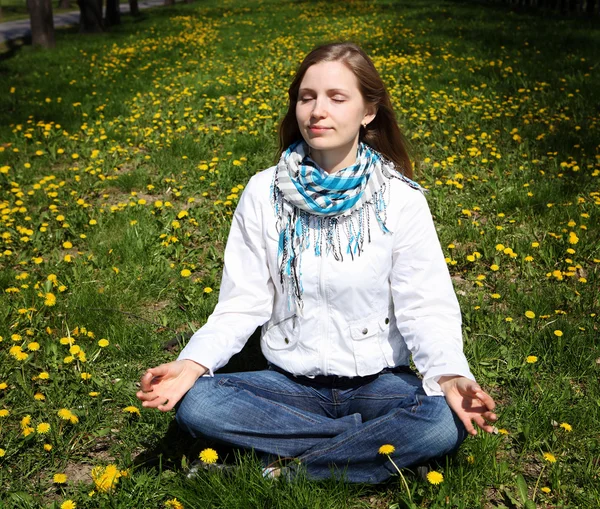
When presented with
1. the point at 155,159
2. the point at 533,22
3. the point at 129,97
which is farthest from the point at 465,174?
the point at 533,22

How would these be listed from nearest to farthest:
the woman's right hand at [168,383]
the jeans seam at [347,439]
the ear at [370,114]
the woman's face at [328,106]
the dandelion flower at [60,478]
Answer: the woman's right hand at [168,383] < the jeans seam at [347,439] < the dandelion flower at [60,478] < the woman's face at [328,106] < the ear at [370,114]

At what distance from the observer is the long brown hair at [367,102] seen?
2340mm

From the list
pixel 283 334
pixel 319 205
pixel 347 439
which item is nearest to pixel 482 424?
pixel 347 439

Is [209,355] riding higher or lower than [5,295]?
higher

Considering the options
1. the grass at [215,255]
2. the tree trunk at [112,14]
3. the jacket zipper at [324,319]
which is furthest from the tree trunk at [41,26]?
the jacket zipper at [324,319]

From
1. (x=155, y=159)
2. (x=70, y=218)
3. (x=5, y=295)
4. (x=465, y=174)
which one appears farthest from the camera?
(x=155, y=159)

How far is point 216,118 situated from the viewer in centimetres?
671

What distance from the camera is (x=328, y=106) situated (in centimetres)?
229

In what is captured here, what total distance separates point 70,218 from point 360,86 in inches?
109

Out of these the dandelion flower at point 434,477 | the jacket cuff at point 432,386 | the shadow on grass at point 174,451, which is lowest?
the shadow on grass at point 174,451

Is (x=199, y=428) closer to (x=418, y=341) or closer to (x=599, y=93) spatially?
(x=418, y=341)

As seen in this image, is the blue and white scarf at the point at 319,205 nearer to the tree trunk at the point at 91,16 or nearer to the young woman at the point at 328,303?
the young woman at the point at 328,303

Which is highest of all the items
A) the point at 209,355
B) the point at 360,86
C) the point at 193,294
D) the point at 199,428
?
the point at 360,86

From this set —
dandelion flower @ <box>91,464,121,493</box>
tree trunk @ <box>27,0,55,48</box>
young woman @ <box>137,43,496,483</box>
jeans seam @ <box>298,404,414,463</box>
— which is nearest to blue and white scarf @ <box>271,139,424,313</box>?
young woman @ <box>137,43,496,483</box>
